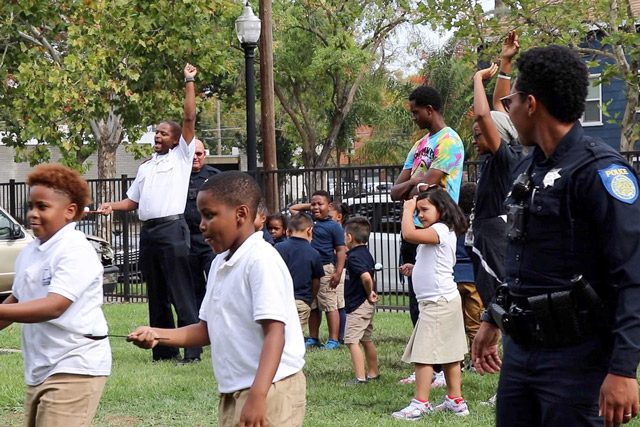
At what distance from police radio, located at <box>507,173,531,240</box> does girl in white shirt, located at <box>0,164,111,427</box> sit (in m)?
1.92

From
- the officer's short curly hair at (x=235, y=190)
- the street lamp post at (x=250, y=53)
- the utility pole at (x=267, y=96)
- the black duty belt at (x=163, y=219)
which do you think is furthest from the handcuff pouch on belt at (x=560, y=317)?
the utility pole at (x=267, y=96)

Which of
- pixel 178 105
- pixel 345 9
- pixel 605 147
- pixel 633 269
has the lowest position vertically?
pixel 633 269

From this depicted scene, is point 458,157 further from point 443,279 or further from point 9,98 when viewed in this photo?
point 9,98

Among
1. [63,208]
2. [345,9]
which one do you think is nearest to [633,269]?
[63,208]

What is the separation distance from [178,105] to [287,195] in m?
8.31

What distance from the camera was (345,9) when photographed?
33562mm

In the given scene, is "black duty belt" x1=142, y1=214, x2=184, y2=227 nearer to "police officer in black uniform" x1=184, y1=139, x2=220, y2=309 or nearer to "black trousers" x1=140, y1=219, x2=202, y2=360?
"black trousers" x1=140, y1=219, x2=202, y2=360

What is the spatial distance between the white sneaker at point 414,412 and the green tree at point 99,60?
47.9 ft

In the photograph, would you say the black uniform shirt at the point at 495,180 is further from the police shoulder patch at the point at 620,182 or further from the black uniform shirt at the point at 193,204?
the black uniform shirt at the point at 193,204

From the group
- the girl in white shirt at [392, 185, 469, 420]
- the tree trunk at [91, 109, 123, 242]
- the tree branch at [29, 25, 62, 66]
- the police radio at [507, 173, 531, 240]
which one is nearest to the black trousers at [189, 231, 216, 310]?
the girl in white shirt at [392, 185, 469, 420]

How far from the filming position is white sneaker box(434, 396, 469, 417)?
7.25 meters

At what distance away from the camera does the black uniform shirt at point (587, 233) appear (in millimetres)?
3514

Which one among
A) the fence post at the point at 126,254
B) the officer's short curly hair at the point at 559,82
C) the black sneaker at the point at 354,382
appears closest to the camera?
the officer's short curly hair at the point at 559,82

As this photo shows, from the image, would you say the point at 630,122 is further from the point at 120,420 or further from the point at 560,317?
the point at 560,317
